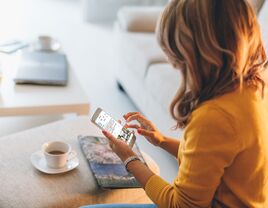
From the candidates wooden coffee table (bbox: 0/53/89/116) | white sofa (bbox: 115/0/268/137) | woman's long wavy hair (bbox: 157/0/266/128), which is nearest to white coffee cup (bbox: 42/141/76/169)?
wooden coffee table (bbox: 0/53/89/116)

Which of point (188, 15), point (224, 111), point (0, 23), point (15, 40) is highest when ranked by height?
point (188, 15)

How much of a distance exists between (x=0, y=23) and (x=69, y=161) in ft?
8.73

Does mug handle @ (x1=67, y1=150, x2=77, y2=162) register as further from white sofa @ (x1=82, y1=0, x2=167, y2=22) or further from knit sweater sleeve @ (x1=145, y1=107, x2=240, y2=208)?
white sofa @ (x1=82, y1=0, x2=167, y2=22)

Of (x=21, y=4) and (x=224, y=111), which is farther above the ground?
(x=224, y=111)

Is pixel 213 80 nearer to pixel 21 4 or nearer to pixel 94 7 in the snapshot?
pixel 94 7

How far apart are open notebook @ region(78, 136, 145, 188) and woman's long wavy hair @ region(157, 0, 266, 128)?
44 centimetres

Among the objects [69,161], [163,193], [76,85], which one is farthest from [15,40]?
[163,193]

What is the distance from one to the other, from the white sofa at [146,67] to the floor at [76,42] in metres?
0.14

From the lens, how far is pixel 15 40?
2145 millimetres

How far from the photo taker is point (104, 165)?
1.27m

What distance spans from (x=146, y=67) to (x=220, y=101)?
1307 millimetres

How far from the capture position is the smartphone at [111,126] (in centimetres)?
117

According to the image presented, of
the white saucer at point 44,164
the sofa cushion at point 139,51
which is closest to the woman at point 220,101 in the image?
the white saucer at point 44,164

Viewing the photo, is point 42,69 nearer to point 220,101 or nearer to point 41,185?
point 41,185
